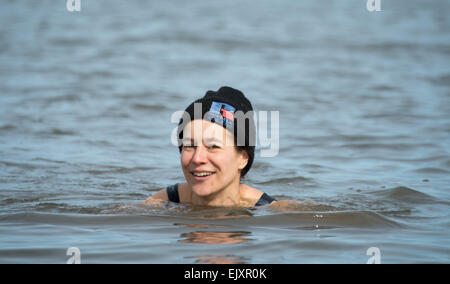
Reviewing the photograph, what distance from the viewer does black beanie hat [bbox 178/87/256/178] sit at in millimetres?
6055

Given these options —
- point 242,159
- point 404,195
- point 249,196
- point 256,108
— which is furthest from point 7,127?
point 404,195

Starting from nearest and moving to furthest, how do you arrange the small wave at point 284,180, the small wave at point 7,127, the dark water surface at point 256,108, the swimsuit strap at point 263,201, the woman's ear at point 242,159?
the dark water surface at point 256,108 < the woman's ear at point 242,159 < the swimsuit strap at point 263,201 < the small wave at point 284,180 < the small wave at point 7,127

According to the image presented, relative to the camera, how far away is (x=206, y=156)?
19.4 feet

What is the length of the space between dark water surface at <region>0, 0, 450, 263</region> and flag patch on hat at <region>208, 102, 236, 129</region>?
0.87 m

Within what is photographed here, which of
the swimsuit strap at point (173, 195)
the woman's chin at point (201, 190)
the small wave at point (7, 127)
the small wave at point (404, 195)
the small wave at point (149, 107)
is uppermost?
the small wave at point (149, 107)

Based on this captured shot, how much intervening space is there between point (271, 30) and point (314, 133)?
47.3 ft

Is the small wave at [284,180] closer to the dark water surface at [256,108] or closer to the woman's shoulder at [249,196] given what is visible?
the dark water surface at [256,108]

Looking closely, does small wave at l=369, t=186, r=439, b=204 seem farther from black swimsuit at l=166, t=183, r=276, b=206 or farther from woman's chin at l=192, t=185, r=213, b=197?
woman's chin at l=192, t=185, r=213, b=197

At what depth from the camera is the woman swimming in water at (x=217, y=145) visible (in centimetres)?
595

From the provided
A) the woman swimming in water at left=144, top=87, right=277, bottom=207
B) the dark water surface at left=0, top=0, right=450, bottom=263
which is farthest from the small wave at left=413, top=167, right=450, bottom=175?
the woman swimming in water at left=144, top=87, right=277, bottom=207

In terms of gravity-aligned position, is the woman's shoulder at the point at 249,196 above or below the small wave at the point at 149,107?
below

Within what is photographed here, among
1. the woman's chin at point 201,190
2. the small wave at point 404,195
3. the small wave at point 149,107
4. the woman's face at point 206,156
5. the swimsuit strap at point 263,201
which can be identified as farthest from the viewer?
the small wave at point 149,107

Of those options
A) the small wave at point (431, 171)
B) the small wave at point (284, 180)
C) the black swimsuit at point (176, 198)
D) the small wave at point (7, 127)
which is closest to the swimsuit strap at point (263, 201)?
the black swimsuit at point (176, 198)

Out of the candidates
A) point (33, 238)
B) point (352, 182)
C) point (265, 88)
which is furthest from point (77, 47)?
point (33, 238)
